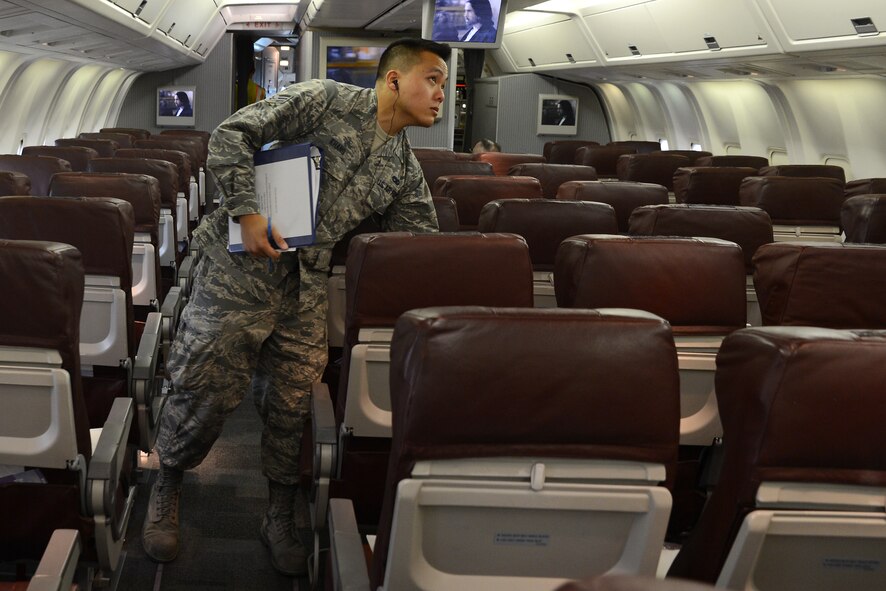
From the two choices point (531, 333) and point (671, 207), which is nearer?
point (531, 333)

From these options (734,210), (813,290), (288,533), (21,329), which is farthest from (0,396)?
(734,210)

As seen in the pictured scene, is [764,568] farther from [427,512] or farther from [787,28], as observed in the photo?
[787,28]

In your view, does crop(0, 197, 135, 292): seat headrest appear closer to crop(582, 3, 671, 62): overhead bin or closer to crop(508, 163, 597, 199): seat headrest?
crop(508, 163, 597, 199): seat headrest

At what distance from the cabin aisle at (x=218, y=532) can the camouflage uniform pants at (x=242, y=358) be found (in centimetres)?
36

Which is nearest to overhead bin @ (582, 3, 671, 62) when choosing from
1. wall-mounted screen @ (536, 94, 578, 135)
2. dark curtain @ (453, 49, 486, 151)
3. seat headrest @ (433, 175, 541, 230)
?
wall-mounted screen @ (536, 94, 578, 135)

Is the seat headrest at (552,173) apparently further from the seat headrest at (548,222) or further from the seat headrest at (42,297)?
the seat headrest at (42,297)

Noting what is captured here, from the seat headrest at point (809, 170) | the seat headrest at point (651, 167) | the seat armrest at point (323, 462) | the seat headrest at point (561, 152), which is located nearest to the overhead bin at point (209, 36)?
the seat headrest at point (561, 152)

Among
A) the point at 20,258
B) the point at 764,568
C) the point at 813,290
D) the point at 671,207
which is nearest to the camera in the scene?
the point at 764,568

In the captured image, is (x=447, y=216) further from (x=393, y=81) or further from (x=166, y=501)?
(x=166, y=501)

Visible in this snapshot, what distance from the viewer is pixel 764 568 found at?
6.94 feet

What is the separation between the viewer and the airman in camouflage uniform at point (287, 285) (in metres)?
3.65

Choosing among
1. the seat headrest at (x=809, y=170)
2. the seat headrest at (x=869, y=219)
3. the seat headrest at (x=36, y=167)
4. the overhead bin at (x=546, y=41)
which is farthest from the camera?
the overhead bin at (x=546, y=41)

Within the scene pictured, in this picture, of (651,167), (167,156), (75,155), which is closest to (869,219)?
(651,167)

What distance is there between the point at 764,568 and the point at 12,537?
82.2 inches
